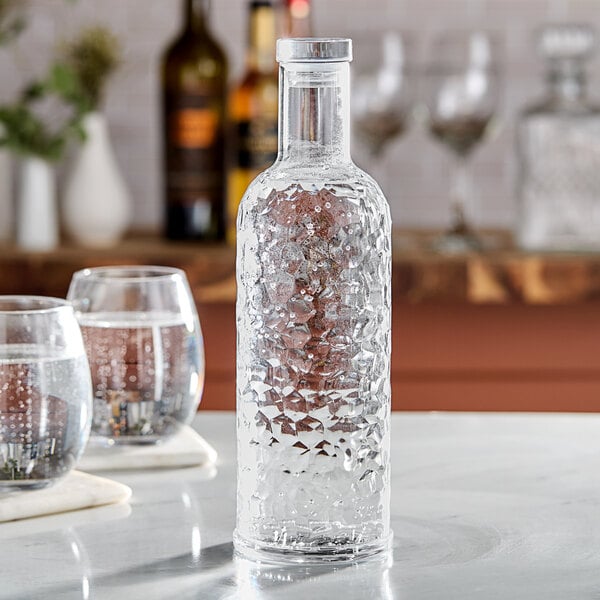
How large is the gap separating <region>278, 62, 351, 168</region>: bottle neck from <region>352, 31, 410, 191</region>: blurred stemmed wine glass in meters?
1.56

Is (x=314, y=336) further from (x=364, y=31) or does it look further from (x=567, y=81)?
(x=364, y=31)

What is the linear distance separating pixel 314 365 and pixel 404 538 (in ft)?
0.40

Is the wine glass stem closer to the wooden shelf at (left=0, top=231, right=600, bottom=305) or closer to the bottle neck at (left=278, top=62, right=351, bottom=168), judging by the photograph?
the wooden shelf at (left=0, top=231, right=600, bottom=305)

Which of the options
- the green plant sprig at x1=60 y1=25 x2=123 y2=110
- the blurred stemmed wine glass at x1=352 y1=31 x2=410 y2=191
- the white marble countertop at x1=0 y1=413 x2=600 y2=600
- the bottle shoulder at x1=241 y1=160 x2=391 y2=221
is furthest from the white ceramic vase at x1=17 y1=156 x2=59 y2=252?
the bottle shoulder at x1=241 y1=160 x2=391 y2=221

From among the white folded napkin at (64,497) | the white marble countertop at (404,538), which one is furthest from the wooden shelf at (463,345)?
the white folded napkin at (64,497)

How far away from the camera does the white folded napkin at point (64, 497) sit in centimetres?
77

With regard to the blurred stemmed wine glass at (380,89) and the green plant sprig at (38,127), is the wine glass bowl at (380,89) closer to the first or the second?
the blurred stemmed wine glass at (380,89)

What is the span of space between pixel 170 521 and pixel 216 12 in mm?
1991

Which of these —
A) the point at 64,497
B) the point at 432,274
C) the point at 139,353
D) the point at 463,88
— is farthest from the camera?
the point at 463,88

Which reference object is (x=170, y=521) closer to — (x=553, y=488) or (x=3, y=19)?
(x=553, y=488)

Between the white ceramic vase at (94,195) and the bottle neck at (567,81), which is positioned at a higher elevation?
the bottle neck at (567,81)

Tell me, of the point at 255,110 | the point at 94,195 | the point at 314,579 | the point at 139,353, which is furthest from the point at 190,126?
the point at 314,579

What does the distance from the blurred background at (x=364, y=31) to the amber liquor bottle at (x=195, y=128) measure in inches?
11.7

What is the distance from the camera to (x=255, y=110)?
7.61 feet
